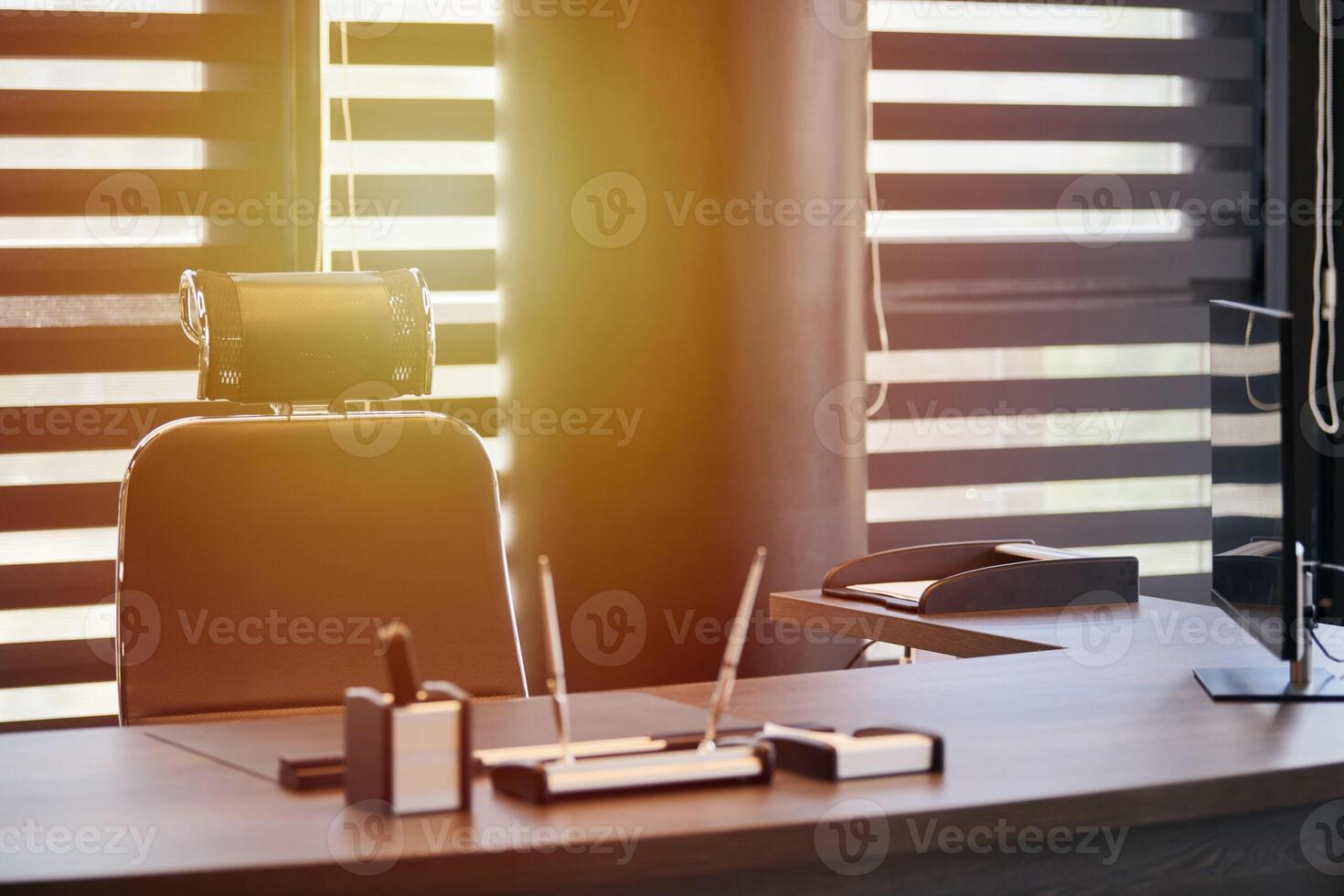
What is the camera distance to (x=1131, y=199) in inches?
153

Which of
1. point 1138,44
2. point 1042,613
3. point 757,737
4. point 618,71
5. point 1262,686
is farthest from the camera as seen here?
point 1138,44

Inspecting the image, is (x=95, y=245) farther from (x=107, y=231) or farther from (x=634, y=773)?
(x=634, y=773)

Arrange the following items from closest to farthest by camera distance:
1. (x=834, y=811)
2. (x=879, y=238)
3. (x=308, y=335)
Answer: (x=834, y=811) < (x=308, y=335) < (x=879, y=238)

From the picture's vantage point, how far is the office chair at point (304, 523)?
1957mm

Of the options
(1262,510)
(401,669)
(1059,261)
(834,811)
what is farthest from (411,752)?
(1059,261)

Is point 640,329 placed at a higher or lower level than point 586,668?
higher

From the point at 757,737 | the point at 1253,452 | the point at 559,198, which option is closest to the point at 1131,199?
the point at 559,198

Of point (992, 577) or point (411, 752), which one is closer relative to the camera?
point (411, 752)

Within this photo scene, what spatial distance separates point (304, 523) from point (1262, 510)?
1.26 meters

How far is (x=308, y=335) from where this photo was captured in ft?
6.51

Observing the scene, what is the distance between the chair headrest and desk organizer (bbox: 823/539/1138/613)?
0.81m

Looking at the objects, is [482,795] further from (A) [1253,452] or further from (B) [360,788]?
(A) [1253,452]

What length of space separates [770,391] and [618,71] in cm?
69

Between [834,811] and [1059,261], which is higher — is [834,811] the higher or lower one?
the lower one
